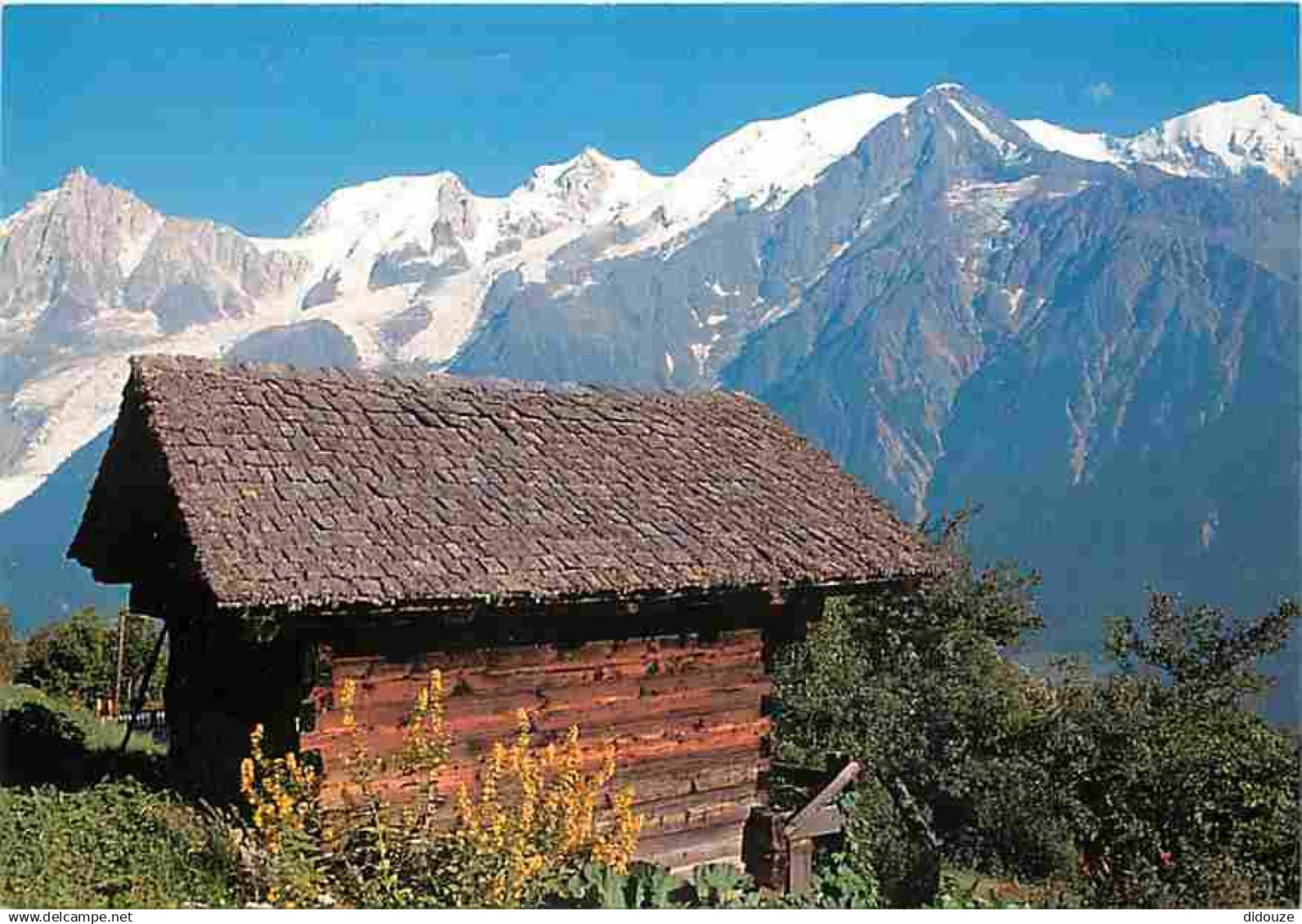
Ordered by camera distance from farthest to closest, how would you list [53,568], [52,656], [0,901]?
1. [53,568]
2. [52,656]
3. [0,901]

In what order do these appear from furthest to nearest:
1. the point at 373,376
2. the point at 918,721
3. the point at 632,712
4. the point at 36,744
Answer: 1. the point at 918,721
2. the point at 373,376
3. the point at 36,744
4. the point at 632,712

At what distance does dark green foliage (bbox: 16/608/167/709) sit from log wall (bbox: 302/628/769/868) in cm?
1835

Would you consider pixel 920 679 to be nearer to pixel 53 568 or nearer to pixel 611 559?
pixel 611 559

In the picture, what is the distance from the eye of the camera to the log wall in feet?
37.9

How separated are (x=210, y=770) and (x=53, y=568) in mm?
189609

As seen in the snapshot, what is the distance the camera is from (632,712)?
1314cm

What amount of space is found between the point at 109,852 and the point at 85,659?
20724 millimetres

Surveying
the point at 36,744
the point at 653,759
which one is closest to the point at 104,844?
the point at 36,744

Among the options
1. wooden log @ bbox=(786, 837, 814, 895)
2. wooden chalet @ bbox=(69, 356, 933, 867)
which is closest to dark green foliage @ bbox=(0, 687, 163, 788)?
wooden chalet @ bbox=(69, 356, 933, 867)

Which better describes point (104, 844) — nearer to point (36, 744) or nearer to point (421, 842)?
point (421, 842)

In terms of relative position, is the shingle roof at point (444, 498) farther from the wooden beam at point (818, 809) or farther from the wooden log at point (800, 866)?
the wooden log at point (800, 866)

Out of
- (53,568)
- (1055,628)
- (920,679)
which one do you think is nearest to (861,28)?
(920,679)

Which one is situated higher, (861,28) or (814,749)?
(861,28)
